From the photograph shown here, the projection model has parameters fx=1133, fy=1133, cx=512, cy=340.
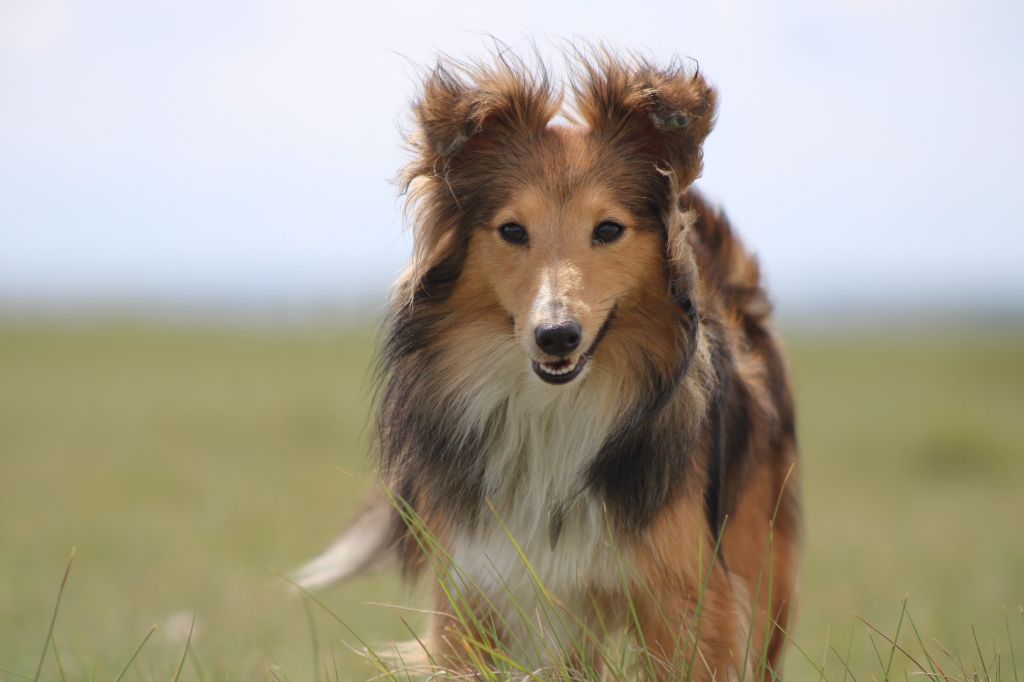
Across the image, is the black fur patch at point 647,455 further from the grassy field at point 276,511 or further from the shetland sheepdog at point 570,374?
the grassy field at point 276,511

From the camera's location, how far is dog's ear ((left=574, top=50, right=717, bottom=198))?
388 cm

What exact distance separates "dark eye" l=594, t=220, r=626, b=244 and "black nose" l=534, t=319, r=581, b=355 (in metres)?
0.44

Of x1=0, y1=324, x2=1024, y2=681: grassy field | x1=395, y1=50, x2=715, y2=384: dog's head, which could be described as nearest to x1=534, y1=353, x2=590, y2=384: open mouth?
x1=395, y1=50, x2=715, y2=384: dog's head

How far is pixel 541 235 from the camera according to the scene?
388 centimetres

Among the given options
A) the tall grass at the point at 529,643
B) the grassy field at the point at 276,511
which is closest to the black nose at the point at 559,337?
the tall grass at the point at 529,643

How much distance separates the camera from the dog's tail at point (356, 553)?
200 inches

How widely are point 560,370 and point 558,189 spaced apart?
678 mm

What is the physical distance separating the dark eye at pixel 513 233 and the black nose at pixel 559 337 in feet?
1.54

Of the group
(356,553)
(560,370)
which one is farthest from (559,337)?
(356,553)

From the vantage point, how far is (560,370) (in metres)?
3.71

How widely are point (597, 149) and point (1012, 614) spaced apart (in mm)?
4728

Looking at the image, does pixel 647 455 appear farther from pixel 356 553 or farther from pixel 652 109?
pixel 356 553

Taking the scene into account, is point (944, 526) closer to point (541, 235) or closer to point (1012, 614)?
point (1012, 614)

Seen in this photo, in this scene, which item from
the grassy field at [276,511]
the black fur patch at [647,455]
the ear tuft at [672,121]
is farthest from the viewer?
the grassy field at [276,511]
